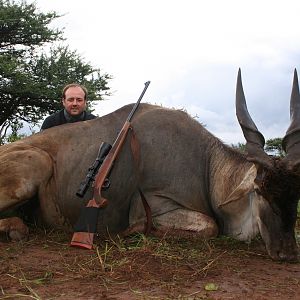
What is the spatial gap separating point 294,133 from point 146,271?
5.72 ft

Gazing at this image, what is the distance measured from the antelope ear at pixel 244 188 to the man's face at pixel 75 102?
9.02 feet

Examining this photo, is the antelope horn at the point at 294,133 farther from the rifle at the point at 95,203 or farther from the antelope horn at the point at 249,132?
the rifle at the point at 95,203

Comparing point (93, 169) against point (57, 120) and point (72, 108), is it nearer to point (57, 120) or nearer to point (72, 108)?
point (72, 108)

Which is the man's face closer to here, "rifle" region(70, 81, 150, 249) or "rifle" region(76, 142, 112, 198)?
"rifle" region(70, 81, 150, 249)

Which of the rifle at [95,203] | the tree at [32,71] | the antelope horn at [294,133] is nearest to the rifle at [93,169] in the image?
the rifle at [95,203]

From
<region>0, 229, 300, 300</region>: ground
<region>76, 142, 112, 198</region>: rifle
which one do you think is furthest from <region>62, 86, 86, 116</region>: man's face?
<region>0, 229, 300, 300</region>: ground

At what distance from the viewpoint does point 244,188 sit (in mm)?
4734

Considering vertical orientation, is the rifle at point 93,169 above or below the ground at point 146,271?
above

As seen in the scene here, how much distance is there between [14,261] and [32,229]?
4.38 feet

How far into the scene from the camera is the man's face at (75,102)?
6.93 metres

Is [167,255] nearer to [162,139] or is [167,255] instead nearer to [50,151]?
[162,139]

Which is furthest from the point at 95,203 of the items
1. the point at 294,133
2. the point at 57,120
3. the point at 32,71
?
the point at 32,71

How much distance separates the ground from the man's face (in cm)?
244

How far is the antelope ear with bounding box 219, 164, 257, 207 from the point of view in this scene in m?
4.70
